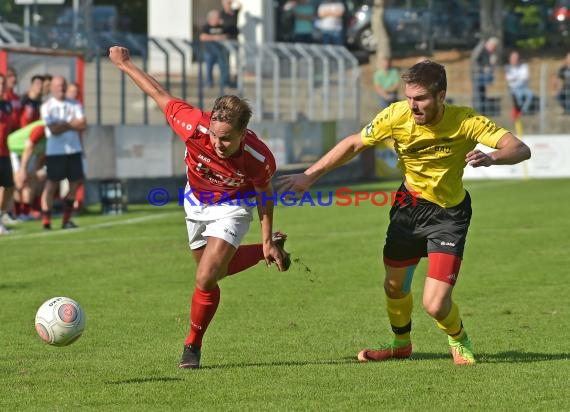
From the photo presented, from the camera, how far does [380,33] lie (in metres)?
39.6

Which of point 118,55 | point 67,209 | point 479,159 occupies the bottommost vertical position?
point 67,209

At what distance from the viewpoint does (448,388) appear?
24.7 feet

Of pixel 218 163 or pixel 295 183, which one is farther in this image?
pixel 218 163

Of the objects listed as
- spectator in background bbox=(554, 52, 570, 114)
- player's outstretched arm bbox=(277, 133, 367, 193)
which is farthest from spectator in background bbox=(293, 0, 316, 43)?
player's outstretched arm bbox=(277, 133, 367, 193)

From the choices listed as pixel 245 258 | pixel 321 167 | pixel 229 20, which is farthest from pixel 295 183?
Result: pixel 229 20

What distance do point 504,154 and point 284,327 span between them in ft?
9.68

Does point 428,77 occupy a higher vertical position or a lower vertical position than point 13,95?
higher

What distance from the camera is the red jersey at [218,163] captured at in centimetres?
817

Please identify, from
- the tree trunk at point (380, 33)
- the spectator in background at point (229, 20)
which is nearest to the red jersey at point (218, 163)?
the spectator in background at point (229, 20)

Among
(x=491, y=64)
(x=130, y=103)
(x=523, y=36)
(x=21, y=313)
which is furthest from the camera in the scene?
(x=523, y=36)

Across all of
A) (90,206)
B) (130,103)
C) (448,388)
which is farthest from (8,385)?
(130,103)

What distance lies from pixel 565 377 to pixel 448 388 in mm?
806

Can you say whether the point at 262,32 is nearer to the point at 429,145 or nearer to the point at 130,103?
the point at 130,103

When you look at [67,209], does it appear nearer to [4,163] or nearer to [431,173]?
[4,163]
